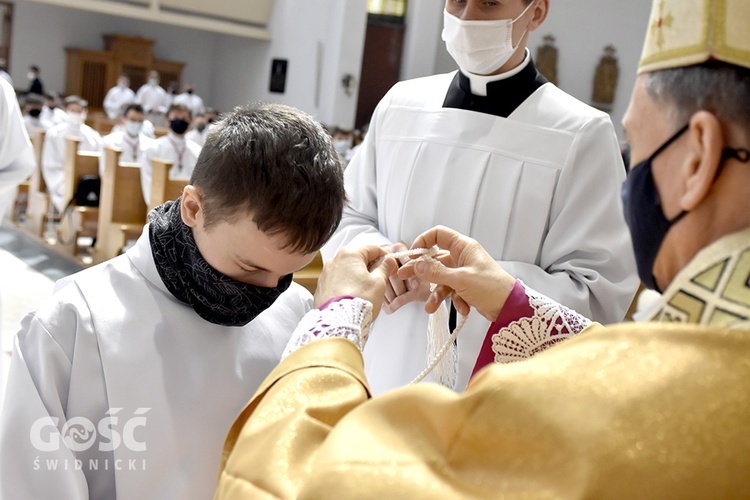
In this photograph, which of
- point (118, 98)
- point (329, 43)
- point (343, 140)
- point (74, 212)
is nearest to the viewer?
point (74, 212)

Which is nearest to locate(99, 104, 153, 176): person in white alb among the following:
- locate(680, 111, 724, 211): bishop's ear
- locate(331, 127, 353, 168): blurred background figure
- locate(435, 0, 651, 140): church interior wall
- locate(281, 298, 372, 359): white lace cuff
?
locate(331, 127, 353, 168): blurred background figure

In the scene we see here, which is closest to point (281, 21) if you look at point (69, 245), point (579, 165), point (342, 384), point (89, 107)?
point (89, 107)

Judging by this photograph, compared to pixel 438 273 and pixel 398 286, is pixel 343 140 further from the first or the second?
pixel 438 273

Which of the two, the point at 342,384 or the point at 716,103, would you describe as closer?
the point at 716,103

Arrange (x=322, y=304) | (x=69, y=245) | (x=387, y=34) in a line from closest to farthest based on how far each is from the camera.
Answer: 1. (x=322, y=304)
2. (x=69, y=245)
3. (x=387, y=34)

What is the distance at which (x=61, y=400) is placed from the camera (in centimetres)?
156

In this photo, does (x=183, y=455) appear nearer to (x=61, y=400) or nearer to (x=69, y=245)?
(x=61, y=400)

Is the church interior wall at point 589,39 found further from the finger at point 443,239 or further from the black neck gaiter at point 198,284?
the black neck gaiter at point 198,284

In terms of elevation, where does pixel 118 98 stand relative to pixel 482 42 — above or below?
below

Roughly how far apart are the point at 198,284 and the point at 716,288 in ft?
3.50

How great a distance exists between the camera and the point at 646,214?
1.04 m

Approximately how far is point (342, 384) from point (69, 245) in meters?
7.95

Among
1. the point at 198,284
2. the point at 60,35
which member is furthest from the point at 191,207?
the point at 60,35

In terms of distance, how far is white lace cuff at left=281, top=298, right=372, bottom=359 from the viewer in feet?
4.42
